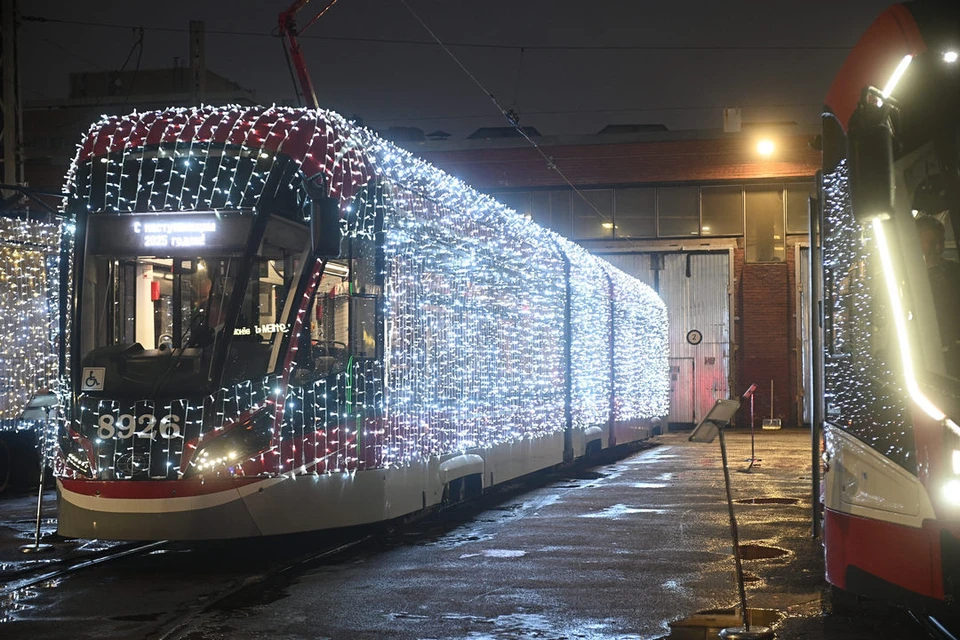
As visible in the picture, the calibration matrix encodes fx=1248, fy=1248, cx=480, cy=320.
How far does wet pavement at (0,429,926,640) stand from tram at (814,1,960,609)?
1.14 m

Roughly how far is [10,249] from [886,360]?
44.0 ft

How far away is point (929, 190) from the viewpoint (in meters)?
6.96

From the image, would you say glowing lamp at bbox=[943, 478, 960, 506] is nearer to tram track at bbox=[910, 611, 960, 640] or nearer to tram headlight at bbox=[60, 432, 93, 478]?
tram track at bbox=[910, 611, 960, 640]

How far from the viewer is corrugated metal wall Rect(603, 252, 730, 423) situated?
38.2 m

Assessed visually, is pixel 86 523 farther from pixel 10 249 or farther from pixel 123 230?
pixel 10 249

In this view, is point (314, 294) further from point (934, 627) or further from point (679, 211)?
point (679, 211)

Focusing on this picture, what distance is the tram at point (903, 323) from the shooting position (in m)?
6.52

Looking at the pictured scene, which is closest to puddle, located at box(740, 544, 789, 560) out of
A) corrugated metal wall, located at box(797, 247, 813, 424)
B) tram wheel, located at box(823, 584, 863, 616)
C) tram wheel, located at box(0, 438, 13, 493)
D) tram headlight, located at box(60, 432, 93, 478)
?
tram wheel, located at box(823, 584, 863, 616)

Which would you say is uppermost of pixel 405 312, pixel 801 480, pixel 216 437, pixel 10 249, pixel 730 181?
pixel 730 181

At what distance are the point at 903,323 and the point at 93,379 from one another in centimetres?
654

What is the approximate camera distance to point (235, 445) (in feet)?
32.9

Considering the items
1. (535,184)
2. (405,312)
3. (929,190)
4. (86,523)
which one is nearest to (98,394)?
(86,523)

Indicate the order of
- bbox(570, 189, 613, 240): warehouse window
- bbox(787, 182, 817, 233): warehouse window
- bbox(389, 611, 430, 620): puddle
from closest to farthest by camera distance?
bbox(389, 611, 430, 620): puddle, bbox(787, 182, 817, 233): warehouse window, bbox(570, 189, 613, 240): warehouse window

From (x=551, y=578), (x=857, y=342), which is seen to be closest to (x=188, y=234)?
(x=551, y=578)
